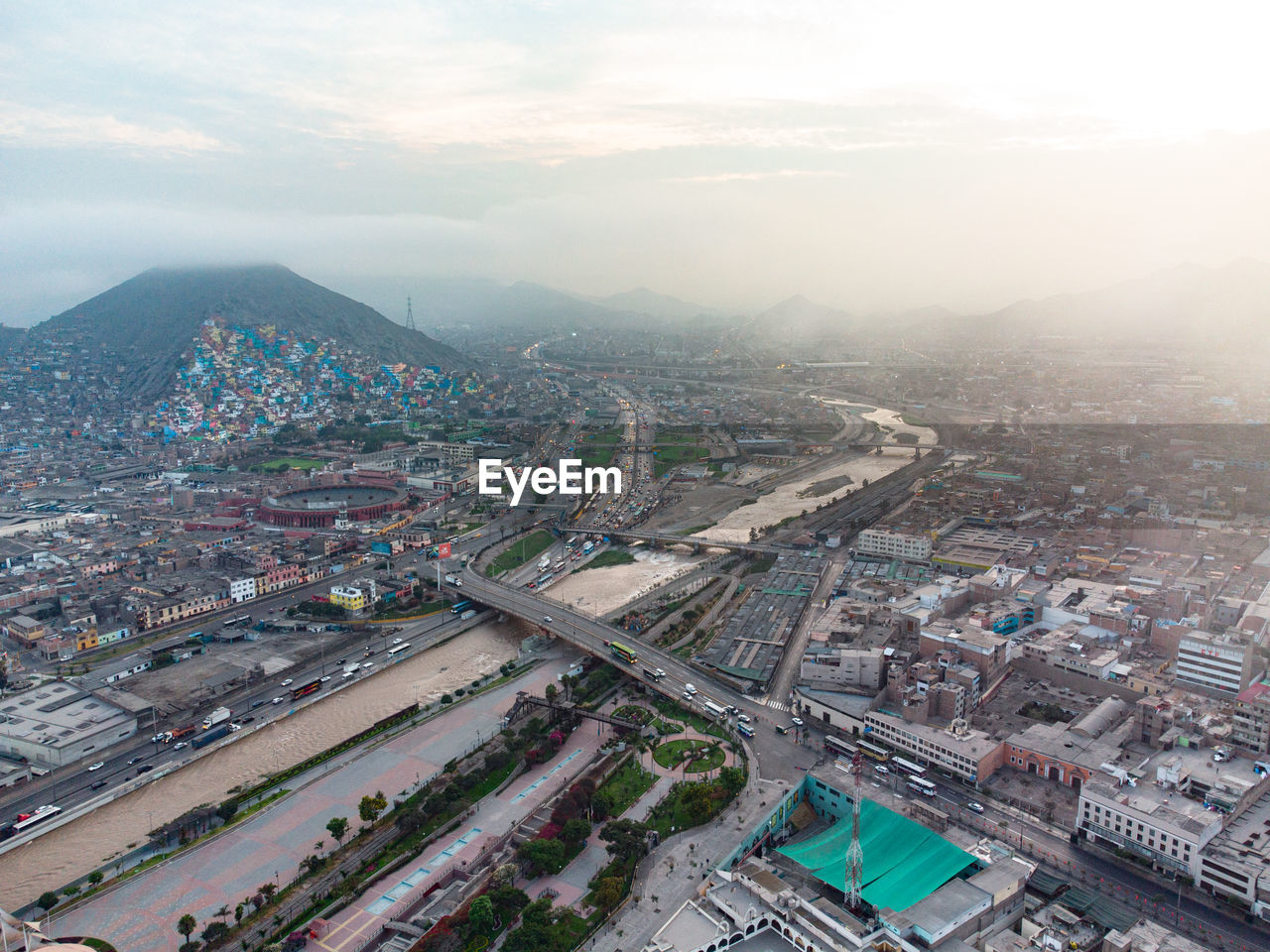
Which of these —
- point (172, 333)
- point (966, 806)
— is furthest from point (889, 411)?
point (172, 333)

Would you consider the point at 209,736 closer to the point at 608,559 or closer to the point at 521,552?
the point at 521,552

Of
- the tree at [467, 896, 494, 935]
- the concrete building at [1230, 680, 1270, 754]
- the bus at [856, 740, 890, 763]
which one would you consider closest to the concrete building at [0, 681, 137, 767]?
the tree at [467, 896, 494, 935]

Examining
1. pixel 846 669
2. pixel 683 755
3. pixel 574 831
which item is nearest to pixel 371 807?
pixel 574 831

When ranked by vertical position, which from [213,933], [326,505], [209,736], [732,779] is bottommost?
[209,736]

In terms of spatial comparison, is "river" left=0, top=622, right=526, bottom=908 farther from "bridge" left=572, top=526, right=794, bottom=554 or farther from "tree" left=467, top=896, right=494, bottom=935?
"bridge" left=572, top=526, right=794, bottom=554

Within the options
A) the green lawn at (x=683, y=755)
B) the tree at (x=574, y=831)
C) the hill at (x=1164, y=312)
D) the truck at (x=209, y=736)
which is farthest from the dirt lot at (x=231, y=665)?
the hill at (x=1164, y=312)
